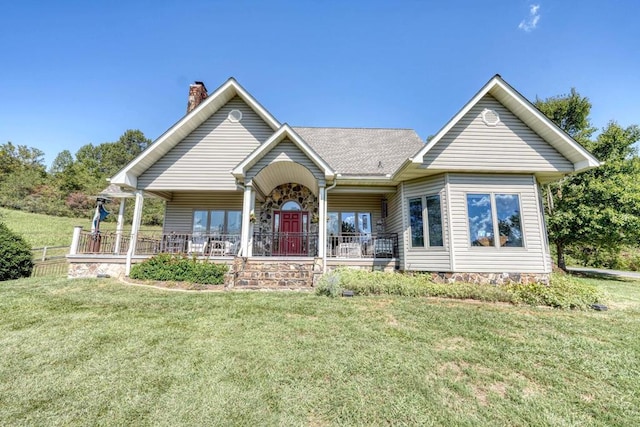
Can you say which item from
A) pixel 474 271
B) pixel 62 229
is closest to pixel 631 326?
pixel 474 271

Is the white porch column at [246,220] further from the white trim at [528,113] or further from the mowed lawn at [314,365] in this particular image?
the white trim at [528,113]

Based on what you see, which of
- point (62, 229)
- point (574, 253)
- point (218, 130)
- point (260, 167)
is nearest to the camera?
point (260, 167)

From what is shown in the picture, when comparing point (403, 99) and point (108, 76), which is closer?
point (108, 76)

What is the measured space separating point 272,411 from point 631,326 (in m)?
6.93

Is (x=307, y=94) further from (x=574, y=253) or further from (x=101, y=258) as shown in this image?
(x=574, y=253)

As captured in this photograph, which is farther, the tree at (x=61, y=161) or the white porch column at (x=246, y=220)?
the tree at (x=61, y=161)

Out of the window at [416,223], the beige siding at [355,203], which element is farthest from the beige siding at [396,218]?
the beige siding at [355,203]

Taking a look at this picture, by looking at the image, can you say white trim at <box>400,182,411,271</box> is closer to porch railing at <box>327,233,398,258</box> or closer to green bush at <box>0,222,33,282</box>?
porch railing at <box>327,233,398,258</box>

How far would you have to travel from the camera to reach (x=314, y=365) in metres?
3.55

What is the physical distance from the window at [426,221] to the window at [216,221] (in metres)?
7.42

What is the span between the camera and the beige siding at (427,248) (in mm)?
8672

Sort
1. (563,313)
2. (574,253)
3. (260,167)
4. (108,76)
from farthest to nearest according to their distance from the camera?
1. (574,253)
2. (108,76)
3. (260,167)
4. (563,313)

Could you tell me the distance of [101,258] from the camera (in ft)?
32.4

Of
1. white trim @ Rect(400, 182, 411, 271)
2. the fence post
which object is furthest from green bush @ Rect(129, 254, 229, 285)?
white trim @ Rect(400, 182, 411, 271)
